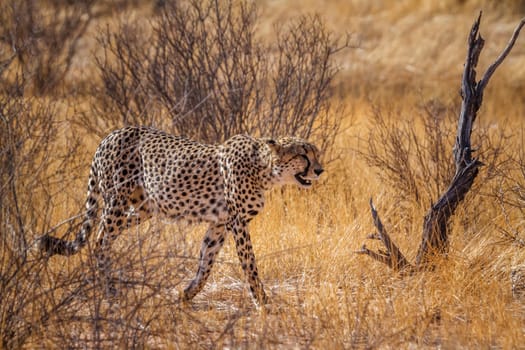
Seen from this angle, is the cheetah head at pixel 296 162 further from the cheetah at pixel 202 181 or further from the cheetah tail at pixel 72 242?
the cheetah tail at pixel 72 242

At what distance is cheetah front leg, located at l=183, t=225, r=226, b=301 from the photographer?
16.5ft

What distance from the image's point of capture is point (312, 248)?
5.67 m

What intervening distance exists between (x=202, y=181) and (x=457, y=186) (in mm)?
1540

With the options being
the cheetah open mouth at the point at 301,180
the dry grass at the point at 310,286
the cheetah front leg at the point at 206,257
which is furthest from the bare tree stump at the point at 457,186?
the cheetah front leg at the point at 206,257

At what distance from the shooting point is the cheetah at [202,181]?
4.88 metres

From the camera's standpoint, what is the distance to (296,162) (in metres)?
4.88

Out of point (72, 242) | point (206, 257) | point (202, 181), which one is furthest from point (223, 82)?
point (72, 242)

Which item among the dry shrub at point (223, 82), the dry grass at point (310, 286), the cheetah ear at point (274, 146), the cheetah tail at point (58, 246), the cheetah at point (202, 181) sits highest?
the dry shrub at point (223, 82)

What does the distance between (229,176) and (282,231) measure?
1435 mm

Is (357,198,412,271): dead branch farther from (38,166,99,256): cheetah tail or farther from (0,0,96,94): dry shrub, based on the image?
(0,0,96,94): dry shrub

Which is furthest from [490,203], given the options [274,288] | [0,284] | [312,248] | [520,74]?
[520,74]

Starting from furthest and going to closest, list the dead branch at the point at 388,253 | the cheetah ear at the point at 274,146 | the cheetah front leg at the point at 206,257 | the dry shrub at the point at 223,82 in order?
the dry shrub at the point at 223,82 → the dead branch at the point at 388,253 → the cheetah front leg at the point at 206,257 → the cheetah ear at the point at 274,146

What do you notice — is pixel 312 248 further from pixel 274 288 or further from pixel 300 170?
pixel 300 170

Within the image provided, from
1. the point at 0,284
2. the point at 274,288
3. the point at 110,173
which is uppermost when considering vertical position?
the point at 110,173
